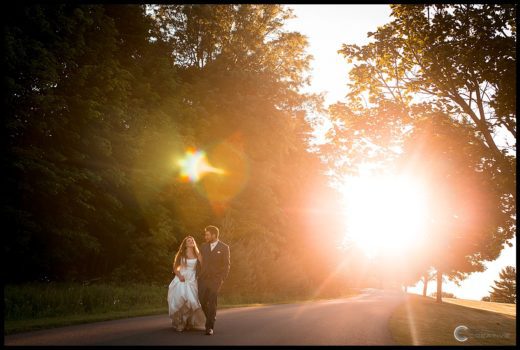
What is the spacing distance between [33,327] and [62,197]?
980cm

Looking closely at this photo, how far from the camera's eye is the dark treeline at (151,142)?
60.3 ft

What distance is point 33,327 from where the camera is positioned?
Result: 35.5 feet

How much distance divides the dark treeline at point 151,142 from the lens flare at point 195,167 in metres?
0.56

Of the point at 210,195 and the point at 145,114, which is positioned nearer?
the point at 145,114

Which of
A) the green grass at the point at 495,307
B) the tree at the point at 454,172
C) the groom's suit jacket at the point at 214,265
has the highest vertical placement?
the tree at the point at 454,172

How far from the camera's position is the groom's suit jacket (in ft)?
37.2

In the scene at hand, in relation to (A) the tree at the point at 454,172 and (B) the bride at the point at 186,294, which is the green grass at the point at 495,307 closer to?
(A) the tree at the point at 454,172

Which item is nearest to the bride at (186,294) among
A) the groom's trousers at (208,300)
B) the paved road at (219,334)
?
the groom's trousers at (208,300)

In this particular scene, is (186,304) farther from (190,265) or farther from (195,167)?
(195,167)

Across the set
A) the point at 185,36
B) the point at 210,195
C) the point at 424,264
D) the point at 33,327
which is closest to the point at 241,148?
the point at 210,195

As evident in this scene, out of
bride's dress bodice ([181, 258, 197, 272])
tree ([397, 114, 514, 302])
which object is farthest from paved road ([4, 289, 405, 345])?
tree ([397, 114, 514, 302])

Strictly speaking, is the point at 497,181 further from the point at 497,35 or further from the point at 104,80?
the point at 104,80

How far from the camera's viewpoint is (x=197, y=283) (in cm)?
1145

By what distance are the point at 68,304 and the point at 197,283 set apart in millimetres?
5749
